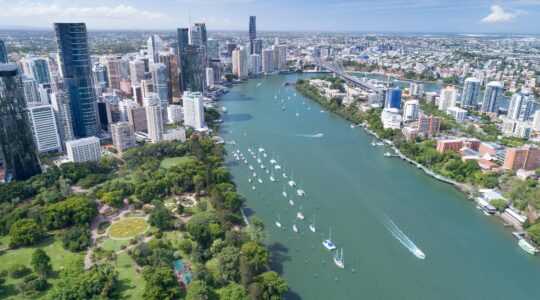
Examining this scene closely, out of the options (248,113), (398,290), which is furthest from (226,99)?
(398,290)

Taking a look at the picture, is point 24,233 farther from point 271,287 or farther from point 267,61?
point 267,61

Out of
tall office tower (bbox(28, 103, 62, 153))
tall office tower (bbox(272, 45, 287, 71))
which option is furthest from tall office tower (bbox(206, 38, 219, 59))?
tall office tower (bbox(28, 103, 62, 153))

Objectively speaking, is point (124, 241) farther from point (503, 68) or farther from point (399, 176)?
point (503, 68)

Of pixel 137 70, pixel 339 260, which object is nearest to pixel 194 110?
pixel 137 70

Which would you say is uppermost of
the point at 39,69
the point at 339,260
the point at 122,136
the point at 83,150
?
the point at 39,69

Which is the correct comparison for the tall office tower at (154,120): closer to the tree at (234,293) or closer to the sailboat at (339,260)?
the sailboat at (339,260)
